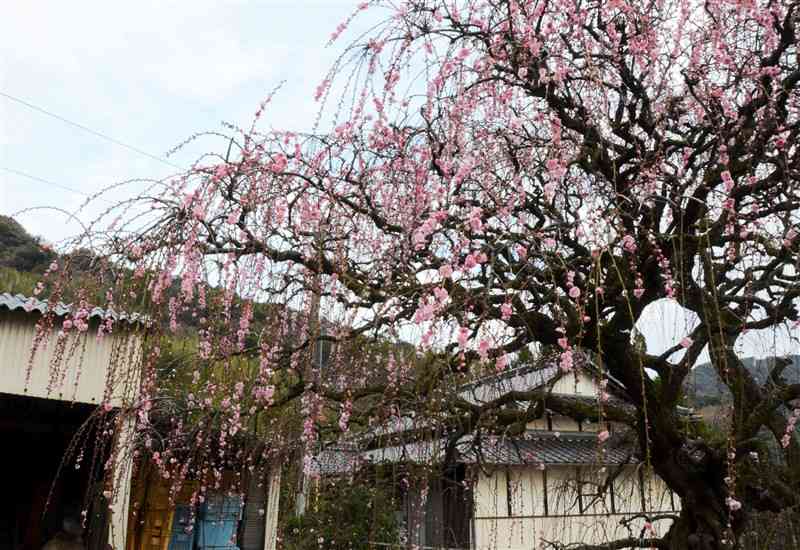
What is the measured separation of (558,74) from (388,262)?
42.3 inches

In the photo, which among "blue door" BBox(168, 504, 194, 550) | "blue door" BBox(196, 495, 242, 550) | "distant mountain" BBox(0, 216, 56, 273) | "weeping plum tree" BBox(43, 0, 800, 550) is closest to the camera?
"weeping plum tree" BBox(43, 0, 800, 550)

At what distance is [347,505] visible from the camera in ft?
26.1

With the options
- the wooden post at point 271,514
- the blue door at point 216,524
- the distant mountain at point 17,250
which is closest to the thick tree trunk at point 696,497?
the wooden post at point 271,514

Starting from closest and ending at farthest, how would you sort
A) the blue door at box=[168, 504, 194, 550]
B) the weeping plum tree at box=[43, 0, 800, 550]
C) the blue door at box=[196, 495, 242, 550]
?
the weeping plum tree at box=[43, 0, 800, 550] < the blue door at box=[168, 504, 194, 550] < the blue door at box=[196, 495, 242, 550]

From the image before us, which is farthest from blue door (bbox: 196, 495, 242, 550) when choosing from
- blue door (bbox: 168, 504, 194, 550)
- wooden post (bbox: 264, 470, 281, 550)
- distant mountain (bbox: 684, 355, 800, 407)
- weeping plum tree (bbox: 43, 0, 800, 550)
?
distant mountain (bbox: 684, 355, 800, 407)

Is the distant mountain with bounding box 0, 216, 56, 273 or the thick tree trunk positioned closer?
the thick tree trunk

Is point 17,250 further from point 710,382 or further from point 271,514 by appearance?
point 710,382

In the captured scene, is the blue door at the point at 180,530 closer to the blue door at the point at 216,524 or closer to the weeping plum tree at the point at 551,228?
the blue door at the point at 216,524

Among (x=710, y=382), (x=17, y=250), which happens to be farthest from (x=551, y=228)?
(x=17, y=250)

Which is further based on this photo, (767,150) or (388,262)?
(767,150)

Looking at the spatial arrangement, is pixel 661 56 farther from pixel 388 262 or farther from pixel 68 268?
pixel 68 268

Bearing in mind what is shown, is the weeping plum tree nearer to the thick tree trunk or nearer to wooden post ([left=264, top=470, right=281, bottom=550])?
the thick tree trunk

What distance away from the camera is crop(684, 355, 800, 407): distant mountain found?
2818 millimetres

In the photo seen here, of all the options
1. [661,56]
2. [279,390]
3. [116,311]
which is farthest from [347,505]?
[661,56]
